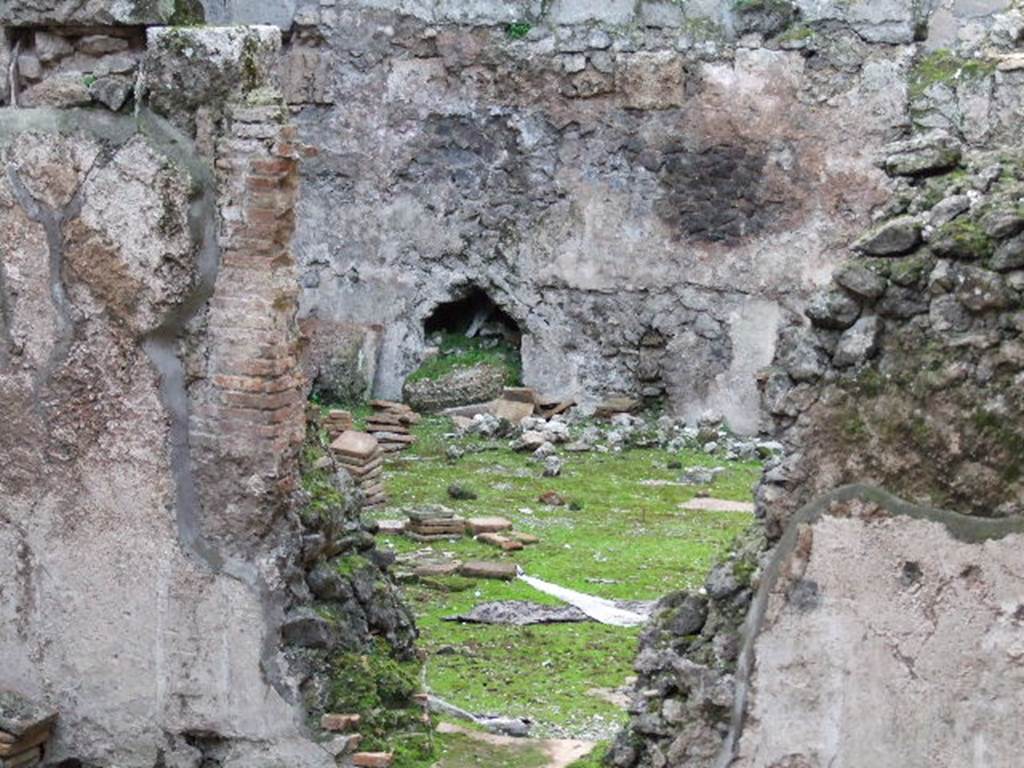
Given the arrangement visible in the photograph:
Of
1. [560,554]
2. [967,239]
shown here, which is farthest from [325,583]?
[560,554]

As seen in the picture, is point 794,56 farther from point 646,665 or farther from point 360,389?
point 646,665

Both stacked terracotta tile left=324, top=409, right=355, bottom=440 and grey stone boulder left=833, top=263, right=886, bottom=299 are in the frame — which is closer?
grey stone boulder left=833, top=263, right=886, bottom=299

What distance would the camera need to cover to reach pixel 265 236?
5402 mm

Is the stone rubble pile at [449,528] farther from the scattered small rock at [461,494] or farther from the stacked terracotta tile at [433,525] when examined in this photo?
the scattered small rock at [461,494]

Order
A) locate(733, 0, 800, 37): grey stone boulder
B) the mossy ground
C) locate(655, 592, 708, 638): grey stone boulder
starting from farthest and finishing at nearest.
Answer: locate(733, 0, 800, 37): grey stone boulder, the mossy ground, locate(655, 592, 708, 638): grey stone boulder

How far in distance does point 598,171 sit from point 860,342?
24.9 ft

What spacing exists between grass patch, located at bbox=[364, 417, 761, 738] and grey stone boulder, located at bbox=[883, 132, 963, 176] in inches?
69.7

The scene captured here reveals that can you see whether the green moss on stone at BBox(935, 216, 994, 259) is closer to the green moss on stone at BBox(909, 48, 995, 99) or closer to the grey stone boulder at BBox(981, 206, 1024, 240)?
the grey stone boulder at BBox(981, 206, 1024, 240)

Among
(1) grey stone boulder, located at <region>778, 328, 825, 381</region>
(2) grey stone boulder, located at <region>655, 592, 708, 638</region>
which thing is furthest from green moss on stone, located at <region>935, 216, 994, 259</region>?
(2) grey stone boulder, located at <region>655, 592, 708, 638</region>

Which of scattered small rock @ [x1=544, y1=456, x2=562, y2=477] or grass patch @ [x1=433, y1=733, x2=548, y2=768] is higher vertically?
scattered small rock @ [x1=544, y1=456, x2=562, y2=477]

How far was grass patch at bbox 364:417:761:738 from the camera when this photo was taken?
268 inches

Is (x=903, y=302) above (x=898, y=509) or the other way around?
above

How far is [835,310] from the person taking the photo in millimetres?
4684

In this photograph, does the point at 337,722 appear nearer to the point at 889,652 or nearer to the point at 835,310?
the point at 889,652
